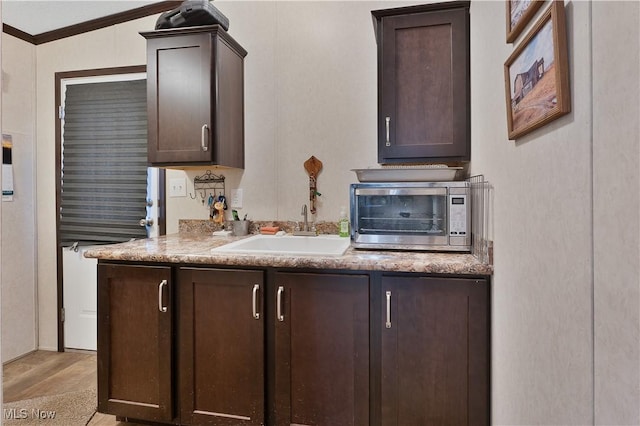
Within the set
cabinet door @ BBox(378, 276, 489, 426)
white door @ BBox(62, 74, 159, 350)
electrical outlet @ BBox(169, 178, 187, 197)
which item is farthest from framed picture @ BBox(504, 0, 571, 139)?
white door @ BBox(62, 74, 159, 350)

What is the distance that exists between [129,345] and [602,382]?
1852 mm

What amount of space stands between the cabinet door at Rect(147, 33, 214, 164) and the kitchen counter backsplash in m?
0.55

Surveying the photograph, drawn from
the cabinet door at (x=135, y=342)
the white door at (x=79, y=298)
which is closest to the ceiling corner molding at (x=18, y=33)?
the white door at (x=79, y=298)

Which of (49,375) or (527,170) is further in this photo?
(49,375)

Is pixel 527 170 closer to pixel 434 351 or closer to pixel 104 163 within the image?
pixel 434 351

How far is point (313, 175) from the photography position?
2.31m

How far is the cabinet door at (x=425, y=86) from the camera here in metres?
1.74

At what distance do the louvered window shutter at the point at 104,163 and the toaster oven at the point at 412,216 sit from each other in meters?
1.72

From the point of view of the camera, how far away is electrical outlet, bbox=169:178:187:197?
8.32 ft

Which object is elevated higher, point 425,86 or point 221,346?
point 425,86

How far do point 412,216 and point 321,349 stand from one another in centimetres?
76

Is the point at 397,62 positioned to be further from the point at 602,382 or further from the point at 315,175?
the point at 602,382

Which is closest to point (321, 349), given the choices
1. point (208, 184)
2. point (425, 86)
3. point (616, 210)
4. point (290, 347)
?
point (290, 347)

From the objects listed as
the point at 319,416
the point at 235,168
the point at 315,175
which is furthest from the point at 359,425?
the point at 235,168
